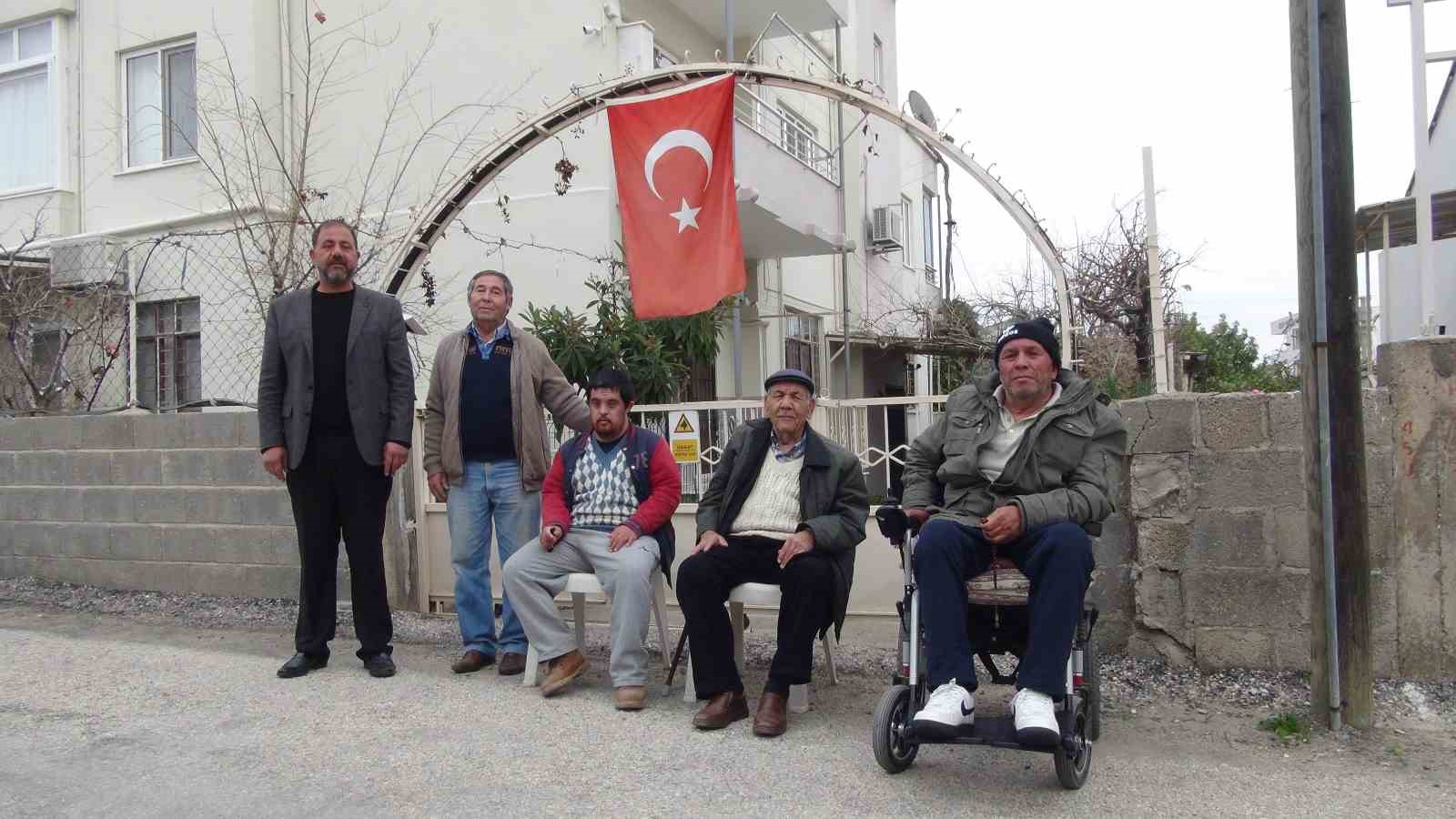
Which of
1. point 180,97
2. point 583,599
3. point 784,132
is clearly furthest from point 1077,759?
point 180,97

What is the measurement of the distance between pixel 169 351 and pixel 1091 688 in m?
11.3

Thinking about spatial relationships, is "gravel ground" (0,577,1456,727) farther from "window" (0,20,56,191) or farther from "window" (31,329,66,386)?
"window" (0,20,56,191)

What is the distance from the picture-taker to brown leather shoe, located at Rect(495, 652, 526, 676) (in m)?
5.37

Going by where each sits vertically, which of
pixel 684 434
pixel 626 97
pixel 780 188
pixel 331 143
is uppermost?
pixel 331 143

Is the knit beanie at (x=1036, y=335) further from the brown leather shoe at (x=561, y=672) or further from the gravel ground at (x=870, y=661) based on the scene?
the brown leather shoe at (x=561, y=672)

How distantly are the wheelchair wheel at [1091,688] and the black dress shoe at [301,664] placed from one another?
3559 mm

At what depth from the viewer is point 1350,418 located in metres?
4.11

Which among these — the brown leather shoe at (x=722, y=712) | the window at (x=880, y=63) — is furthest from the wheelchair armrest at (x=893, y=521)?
the window at (x=880, y=63)

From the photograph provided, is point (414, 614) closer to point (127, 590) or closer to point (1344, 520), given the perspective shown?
point (127, 590)

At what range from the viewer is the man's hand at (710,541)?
15.5 feet

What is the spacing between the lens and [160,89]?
500 inches

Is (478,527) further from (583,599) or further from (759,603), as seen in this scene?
(759,603)

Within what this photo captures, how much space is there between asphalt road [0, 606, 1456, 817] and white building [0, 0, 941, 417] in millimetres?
5367

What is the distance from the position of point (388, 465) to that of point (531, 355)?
0.86 m
